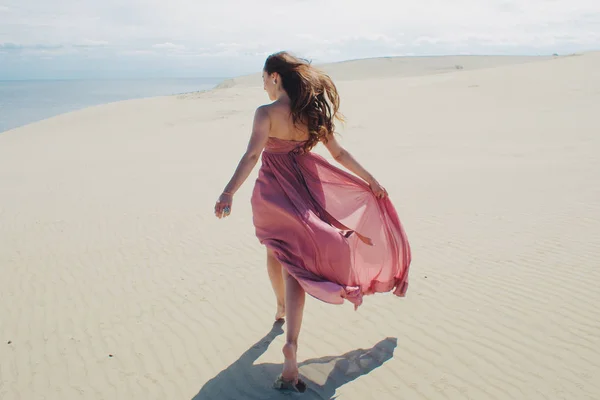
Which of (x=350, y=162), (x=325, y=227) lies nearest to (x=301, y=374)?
(x=325, y=227)

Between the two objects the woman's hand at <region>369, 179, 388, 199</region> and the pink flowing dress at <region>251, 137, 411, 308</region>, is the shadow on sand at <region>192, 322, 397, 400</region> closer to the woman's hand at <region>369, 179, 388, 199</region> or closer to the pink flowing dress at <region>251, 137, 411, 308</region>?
the pink flowing dress at <region>251, 137, 411, 308</region>

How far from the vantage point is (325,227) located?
11.6 ft

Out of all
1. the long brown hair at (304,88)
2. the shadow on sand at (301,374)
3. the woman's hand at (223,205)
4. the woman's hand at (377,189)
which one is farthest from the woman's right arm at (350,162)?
the shadow on sand at (301,374)

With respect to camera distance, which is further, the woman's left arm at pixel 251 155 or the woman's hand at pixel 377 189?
the woman's hand at pixel 377 189

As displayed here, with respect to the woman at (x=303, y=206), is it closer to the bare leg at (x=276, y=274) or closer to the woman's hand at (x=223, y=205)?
the woman's hand at (x=223, y=205)

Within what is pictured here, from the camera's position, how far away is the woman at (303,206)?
3492mm

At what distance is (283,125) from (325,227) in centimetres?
70

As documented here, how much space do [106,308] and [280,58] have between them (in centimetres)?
287

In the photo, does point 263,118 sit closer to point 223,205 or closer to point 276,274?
point 223,205

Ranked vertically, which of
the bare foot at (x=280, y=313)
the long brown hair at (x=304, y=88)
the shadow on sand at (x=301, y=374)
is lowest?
the shadow on sand at (x=301, y=374)

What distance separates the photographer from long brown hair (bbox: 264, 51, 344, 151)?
3.56 m

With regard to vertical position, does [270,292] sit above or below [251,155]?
below

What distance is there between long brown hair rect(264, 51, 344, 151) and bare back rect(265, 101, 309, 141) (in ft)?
0.13

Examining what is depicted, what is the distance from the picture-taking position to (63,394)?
3727mm
